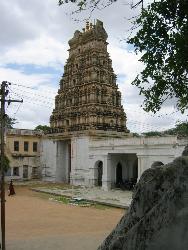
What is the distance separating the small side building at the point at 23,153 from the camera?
45406 mm

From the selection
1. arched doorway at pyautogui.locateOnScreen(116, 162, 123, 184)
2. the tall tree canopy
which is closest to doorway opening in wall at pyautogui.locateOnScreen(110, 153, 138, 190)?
arched doorway at pyautogui.locateOnScreen(116, 162, 123, 184)

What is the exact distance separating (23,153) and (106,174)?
14426 millimetres

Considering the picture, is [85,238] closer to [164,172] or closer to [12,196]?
[164,172]

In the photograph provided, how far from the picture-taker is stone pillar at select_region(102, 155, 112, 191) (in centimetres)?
3522

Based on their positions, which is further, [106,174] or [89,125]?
[89,125]

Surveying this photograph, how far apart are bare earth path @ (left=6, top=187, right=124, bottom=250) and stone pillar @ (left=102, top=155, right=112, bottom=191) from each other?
27.2 feet

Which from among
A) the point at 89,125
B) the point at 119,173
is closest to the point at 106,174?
the point at 119,173

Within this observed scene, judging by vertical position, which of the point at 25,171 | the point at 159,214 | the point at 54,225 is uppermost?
the point at 159,214

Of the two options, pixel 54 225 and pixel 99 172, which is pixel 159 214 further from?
pixel 99 172

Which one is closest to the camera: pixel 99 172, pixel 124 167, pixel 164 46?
pixel 164 46

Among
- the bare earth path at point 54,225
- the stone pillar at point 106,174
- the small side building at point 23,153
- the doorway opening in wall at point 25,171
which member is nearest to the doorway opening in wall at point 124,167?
the stone pillar at point 106,174

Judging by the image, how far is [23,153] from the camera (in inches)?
1831

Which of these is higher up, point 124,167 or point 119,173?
point 124,167

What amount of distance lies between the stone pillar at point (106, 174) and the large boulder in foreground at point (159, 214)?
30.4m
